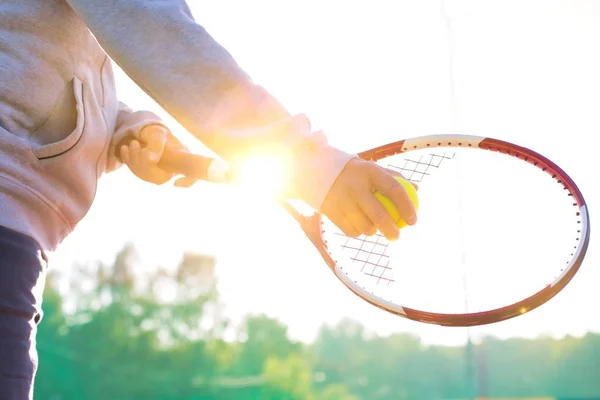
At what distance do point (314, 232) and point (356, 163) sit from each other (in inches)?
27.3

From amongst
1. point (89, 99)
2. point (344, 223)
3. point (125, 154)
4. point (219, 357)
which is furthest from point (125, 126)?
point (219, 357)

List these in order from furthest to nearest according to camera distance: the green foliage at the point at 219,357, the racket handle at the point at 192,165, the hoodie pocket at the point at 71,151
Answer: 1. the green foliage at the point at 219,357
2. the racket handle at the point at 192,165
3. the hoodie pocket at the point at 71,151

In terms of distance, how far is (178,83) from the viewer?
2.80ft

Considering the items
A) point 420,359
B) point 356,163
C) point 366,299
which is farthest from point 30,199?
point 420,359

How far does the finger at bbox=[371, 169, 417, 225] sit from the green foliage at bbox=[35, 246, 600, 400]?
738 inches

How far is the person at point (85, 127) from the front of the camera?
32.8 inches

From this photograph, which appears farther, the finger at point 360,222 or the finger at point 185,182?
the finger at point 185,182

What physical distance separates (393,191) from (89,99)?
49 cm

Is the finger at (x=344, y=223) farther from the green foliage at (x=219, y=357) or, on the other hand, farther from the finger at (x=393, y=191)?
the green foliage at (x=219, y=357)

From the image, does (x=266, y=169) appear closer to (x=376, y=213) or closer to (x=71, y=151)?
(x=376, y=213)

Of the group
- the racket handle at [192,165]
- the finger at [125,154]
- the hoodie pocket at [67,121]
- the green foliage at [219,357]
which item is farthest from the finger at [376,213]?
the green foliage at [219,357]

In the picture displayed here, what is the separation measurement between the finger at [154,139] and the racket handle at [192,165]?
42 mm

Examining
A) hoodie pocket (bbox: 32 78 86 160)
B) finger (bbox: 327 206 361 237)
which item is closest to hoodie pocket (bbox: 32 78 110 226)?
hoodie pocket (bbox: 32 78 86 160)

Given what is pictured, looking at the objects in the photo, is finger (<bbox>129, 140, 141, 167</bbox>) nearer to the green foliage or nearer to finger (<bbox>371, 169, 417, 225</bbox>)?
finger (<bbox>371, 169, 417, 225</bbox>)
